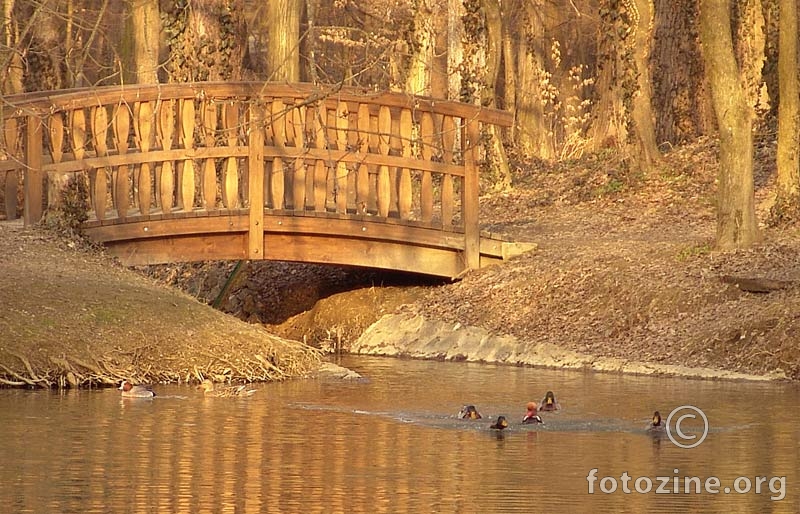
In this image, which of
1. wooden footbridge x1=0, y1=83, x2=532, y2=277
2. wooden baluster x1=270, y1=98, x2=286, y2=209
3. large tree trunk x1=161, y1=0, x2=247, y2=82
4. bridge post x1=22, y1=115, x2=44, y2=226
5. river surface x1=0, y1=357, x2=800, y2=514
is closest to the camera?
river surface x1=0, y1=357, x2=800, y2=514

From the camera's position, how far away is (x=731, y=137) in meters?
22.9

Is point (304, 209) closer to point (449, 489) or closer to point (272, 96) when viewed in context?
point (272, 96)

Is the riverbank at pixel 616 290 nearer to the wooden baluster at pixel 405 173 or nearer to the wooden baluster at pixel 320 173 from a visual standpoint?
the wooden baluster at pixel 405 173

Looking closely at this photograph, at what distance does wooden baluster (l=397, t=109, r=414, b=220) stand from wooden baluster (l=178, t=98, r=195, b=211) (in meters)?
2.73

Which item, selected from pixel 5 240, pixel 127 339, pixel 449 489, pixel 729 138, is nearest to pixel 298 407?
pixel 127 339

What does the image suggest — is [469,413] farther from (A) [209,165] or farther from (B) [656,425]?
(A) [209,165]

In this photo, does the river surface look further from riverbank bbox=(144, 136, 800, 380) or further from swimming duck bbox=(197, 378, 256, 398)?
riverbank bbox=(144, 136, 800, 380)

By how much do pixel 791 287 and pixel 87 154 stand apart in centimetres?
898

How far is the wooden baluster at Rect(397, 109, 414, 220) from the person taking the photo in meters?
23.9

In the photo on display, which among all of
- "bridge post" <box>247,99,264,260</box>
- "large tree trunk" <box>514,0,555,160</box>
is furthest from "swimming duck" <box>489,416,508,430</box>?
"large tree trunk" <box>514,0,555,160</box>

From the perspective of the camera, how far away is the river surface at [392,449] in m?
12.2

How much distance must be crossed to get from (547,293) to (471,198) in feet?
6.69

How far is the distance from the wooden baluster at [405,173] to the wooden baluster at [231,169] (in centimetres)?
217

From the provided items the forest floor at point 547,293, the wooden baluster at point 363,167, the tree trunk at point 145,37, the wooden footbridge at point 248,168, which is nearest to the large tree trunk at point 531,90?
the forest floor at point 547,293
